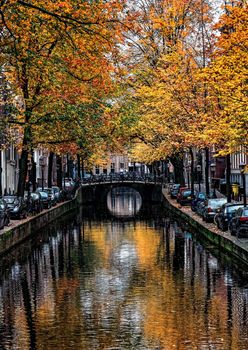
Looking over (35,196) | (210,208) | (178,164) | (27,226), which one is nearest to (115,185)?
(178,164)

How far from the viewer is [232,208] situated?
1540 inches

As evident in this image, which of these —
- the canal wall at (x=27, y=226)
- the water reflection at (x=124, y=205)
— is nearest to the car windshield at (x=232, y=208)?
the canal wall at (x=27, y=226)

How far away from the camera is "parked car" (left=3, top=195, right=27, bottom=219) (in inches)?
1834

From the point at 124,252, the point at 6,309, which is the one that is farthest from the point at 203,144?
the point at 6,309

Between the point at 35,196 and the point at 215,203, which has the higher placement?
the point at 35,196

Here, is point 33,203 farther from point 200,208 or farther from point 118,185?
point 118,185

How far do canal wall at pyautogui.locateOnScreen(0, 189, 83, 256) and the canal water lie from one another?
695 mm

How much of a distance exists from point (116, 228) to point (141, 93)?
31.4 feet

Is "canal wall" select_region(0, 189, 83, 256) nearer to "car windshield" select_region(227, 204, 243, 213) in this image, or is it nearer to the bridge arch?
"car windshield" select_region(227, 204, 243, 213)

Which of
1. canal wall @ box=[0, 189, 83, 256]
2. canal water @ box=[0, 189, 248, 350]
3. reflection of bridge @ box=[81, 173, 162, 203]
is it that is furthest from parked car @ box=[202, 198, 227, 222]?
reflection of bridge @ box=[81, 173, 162, 203]

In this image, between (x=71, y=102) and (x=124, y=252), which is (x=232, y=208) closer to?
(x=124, y=252)

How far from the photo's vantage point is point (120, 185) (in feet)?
324

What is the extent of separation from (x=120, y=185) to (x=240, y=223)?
6528 centimetres

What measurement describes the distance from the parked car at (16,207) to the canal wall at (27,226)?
57 centimetres
